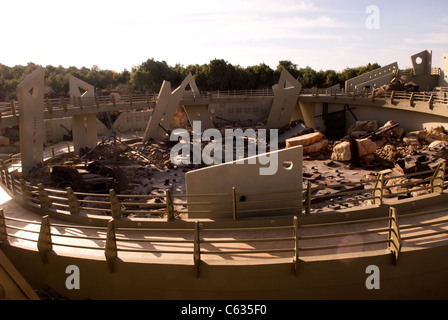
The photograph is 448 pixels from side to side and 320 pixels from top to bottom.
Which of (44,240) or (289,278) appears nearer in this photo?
(289,278)

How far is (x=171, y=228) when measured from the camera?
23.0 ft

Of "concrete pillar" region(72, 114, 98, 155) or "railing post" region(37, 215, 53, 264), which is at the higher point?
"concrete pillar" region(72, 114, 98, 155)

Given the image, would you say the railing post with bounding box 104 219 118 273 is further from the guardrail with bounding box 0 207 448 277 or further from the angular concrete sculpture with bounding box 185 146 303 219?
the angular concrete sculpture with bounding box 185 146 303 219

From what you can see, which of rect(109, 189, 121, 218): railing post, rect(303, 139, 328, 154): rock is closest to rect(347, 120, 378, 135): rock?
rect(303, 139, 328, 154): rock

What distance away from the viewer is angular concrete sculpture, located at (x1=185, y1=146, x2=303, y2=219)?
23.4 ft

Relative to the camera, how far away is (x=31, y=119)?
15820mm

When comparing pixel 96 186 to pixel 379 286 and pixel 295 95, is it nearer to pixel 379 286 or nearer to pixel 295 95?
pixel 379 286

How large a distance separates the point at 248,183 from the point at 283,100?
Answer: 76.7ft

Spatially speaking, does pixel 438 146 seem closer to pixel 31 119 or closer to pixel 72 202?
pixel 72 202

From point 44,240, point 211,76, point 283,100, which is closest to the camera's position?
point 44,240

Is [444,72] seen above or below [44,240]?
above

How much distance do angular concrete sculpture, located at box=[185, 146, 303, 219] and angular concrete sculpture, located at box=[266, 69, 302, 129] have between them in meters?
22.6

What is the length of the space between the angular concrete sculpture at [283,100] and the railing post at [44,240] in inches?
980

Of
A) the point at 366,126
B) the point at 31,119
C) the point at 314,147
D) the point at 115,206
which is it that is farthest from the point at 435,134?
the point at 31,119
